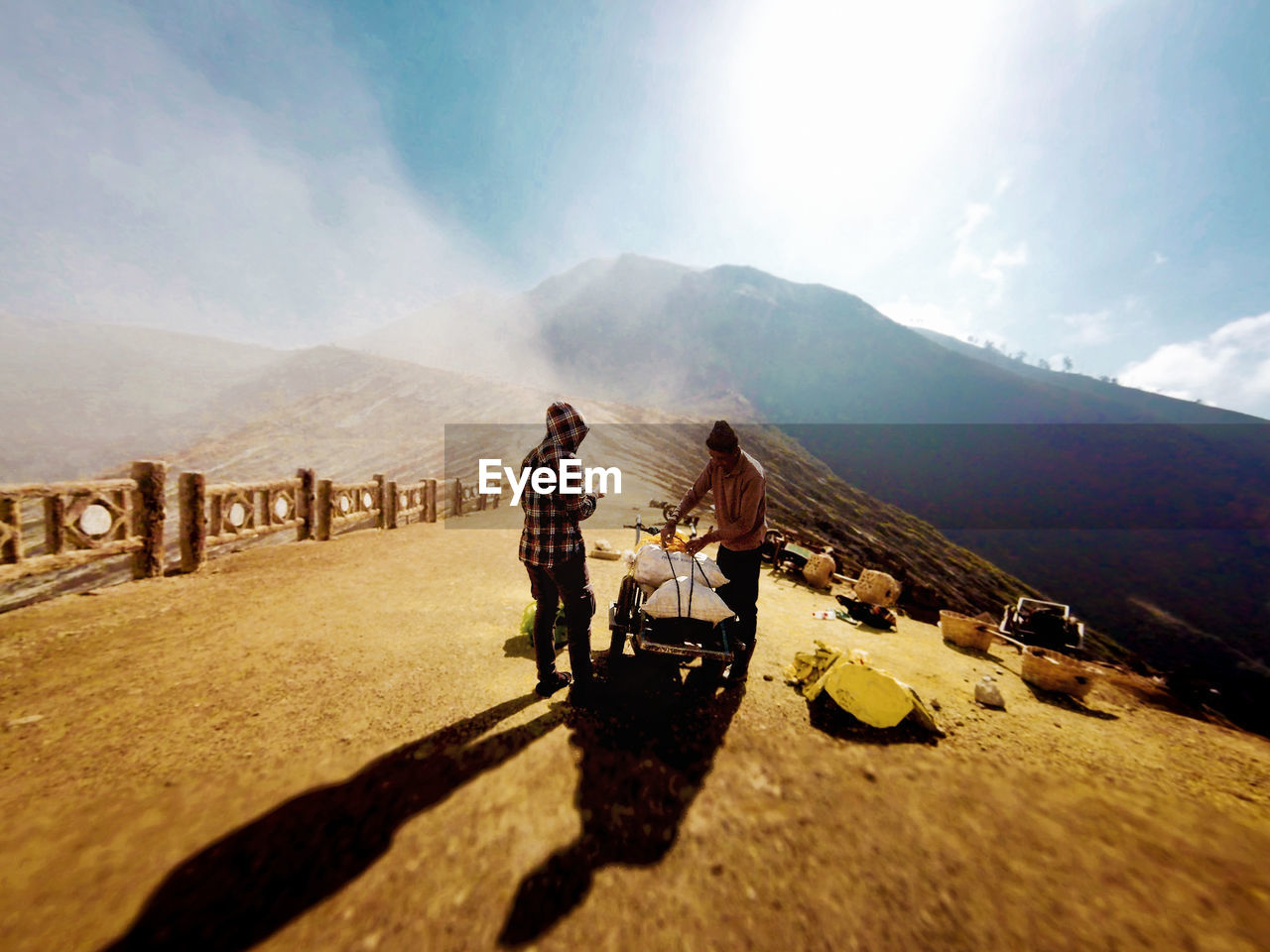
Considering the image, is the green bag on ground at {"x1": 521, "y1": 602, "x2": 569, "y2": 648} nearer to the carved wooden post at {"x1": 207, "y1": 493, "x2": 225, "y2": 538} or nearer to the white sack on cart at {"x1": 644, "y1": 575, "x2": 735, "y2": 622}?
the white sack on cart at {"x1": 644, "y1": 575, "x2": 735, "y2": 622}

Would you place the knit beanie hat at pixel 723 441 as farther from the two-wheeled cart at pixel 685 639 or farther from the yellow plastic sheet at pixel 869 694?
the yellow plastic sheet at pixel 869 694

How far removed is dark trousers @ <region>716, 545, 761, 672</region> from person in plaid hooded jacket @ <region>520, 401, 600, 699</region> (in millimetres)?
1427

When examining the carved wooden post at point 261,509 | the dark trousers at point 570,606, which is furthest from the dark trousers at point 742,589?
the carved wooden post at point 261,509

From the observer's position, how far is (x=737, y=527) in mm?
4230

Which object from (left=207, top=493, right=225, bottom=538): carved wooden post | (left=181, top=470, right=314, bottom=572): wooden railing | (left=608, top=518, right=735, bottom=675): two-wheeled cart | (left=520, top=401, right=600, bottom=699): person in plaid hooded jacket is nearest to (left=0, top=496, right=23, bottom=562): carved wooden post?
(left=181, top=470, right=314, bottom=572): wooden railing

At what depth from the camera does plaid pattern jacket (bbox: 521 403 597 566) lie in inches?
140

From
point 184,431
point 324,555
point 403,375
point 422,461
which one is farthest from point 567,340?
point 324,555

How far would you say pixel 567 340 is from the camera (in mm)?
142625

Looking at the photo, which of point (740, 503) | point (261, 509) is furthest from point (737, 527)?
point (261, 509)

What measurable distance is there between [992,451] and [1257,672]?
71031 millimetres

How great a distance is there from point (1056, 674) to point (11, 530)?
1236 centimetres

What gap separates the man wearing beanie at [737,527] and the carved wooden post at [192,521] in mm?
8026

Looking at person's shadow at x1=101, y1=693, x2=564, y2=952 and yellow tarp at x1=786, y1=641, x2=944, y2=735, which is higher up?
yellow tarp at x1=786, y1=641, x2=944, y2=735

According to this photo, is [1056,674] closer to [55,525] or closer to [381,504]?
[55,525]
